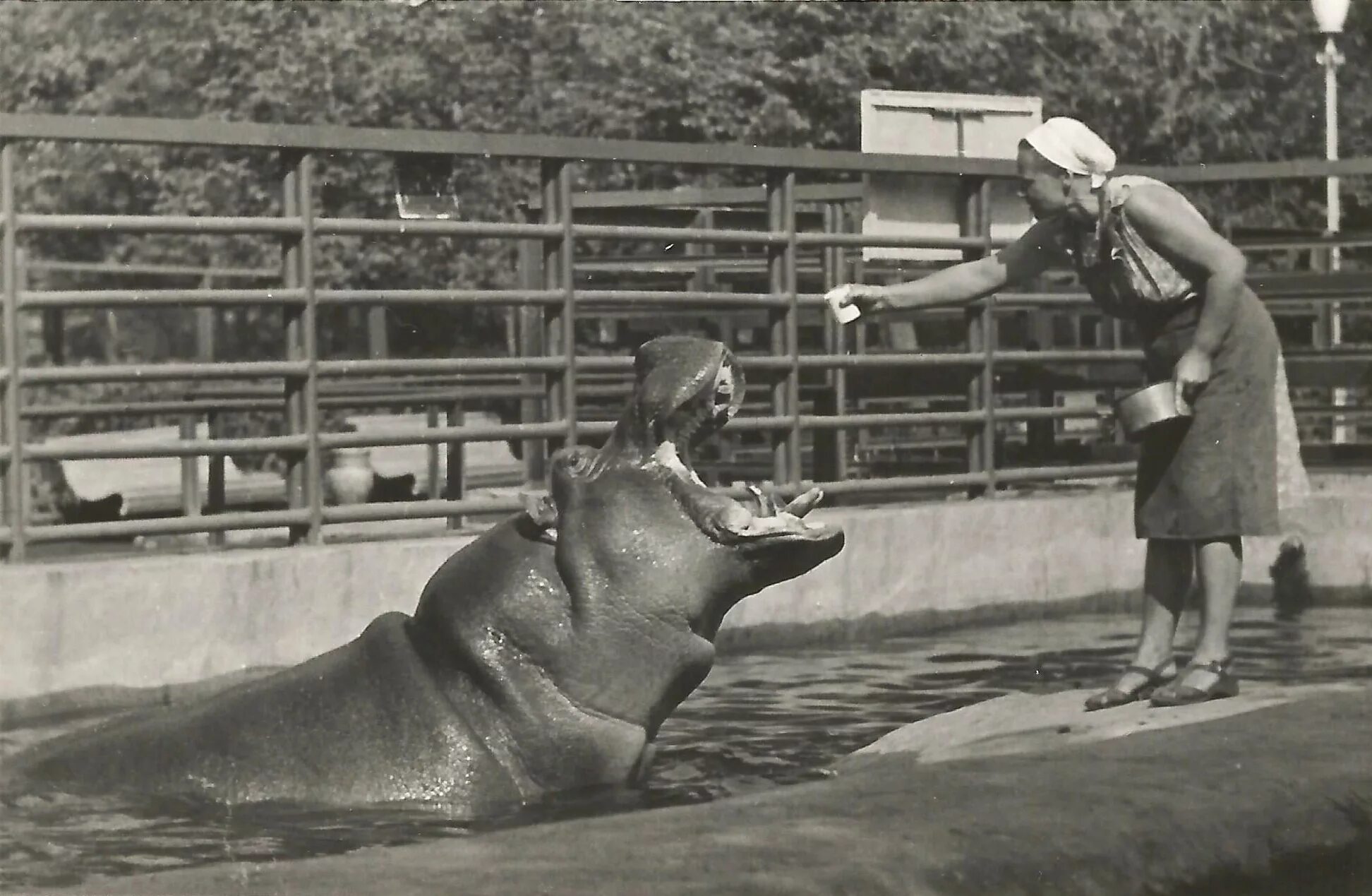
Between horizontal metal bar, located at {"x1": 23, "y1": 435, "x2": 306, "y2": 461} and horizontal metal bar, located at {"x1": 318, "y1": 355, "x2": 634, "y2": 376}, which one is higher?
horizontal metal bar, located at {"x1": 318, "y1": 355, "x2": 634, "y2": 376}

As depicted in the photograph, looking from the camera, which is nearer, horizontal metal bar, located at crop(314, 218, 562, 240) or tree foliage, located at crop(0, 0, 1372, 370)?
horizontal metal bar, located at crop(314, 218, 562, 240)

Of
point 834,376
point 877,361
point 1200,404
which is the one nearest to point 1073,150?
point 1200,404

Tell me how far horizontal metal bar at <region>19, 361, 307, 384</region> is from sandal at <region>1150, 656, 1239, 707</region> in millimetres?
3070

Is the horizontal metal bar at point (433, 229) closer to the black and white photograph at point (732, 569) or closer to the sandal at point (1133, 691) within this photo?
the black and white photograph at point (732, 569)

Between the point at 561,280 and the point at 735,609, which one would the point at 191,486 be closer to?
the point at 561,280

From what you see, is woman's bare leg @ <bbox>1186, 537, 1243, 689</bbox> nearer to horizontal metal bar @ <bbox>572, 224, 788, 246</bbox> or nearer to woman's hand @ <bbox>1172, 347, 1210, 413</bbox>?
woman's hand @ <bbox>1172, 347, 1210, 413</bbox>

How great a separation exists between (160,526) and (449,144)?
167 centimetres

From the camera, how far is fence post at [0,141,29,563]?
302 inches

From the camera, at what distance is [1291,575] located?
10.5m

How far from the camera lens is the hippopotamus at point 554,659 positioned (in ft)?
17.0

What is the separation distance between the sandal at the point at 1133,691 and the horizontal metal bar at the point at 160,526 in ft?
9.33

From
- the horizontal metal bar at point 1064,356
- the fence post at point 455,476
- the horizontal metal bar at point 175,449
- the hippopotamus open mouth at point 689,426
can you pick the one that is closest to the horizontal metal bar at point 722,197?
the horizontal metal bar at point 1064,356

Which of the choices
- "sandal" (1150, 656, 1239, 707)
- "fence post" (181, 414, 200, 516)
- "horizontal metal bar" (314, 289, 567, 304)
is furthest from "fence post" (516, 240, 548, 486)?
"sandal" (1150, 656, 1239, 707)

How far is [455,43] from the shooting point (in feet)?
107
